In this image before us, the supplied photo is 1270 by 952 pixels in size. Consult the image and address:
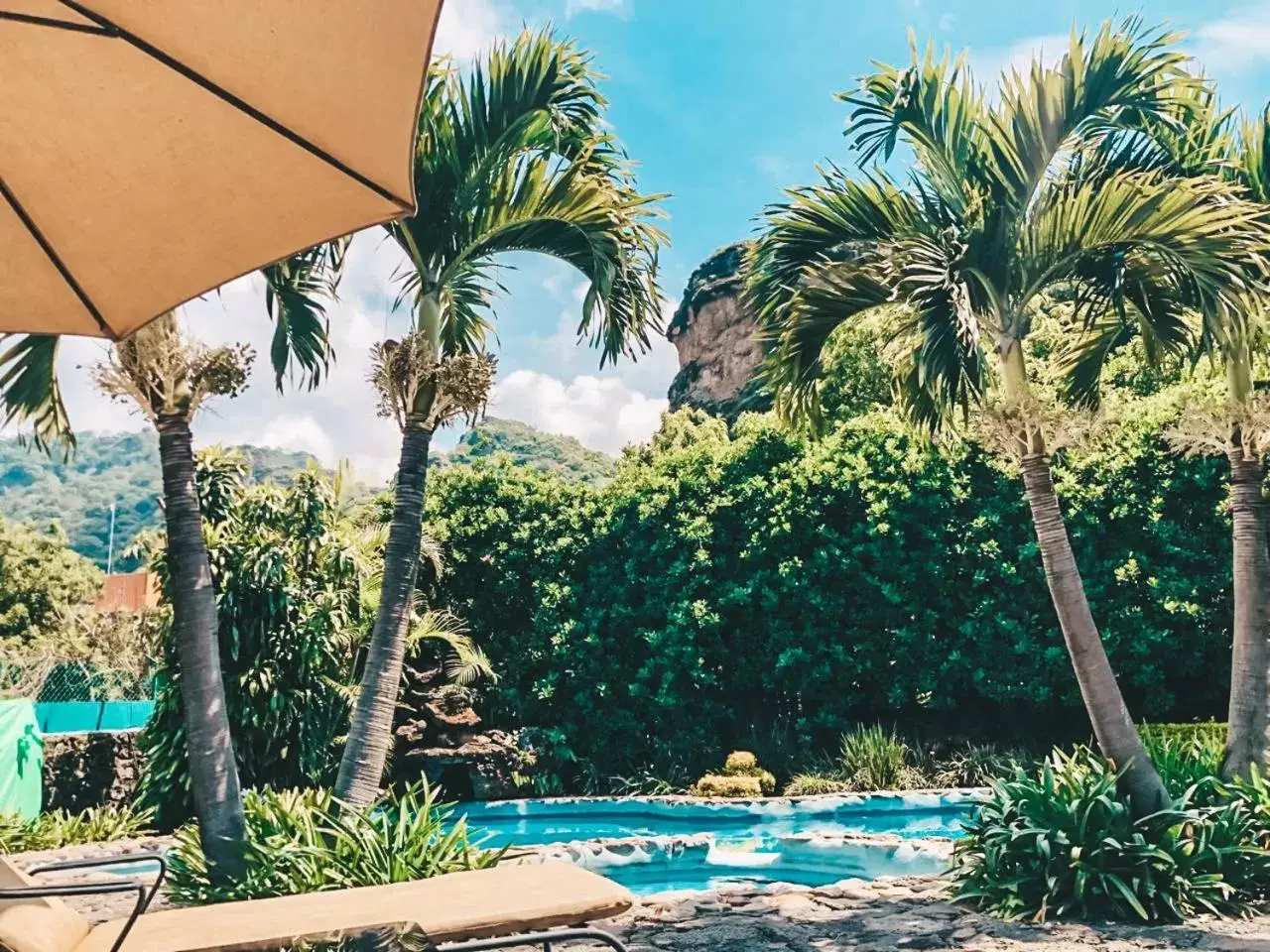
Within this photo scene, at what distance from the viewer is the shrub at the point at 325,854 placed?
5.32 metres

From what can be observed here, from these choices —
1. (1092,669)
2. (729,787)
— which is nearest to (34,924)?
(1092,669)

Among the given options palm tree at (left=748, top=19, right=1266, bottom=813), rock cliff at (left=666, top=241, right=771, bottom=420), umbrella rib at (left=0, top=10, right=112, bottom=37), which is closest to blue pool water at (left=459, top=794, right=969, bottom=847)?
palm tree at (left=748, top=19, right=1266, bottom=813)

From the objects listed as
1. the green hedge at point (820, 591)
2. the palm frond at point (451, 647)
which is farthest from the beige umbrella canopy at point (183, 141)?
the green hedge at point (820, 591)

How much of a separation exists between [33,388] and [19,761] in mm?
5201

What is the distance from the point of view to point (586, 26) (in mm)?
6215

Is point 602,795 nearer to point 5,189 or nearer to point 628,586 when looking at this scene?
point 628,586

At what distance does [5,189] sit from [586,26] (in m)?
4.34

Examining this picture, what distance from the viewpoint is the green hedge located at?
39.5ft

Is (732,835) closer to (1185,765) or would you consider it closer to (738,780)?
(738,780)

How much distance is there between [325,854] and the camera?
214 inches

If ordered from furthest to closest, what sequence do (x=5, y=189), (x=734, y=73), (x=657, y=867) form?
(x=734, y=73) → (x=657, y=867) → (x=5, y=189)

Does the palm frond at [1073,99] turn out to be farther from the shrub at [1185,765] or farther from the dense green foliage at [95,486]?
the dense green foliage at [95,486]

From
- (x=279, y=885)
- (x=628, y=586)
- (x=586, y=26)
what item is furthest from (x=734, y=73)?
(x=279, y=885)

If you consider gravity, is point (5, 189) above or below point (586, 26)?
below
